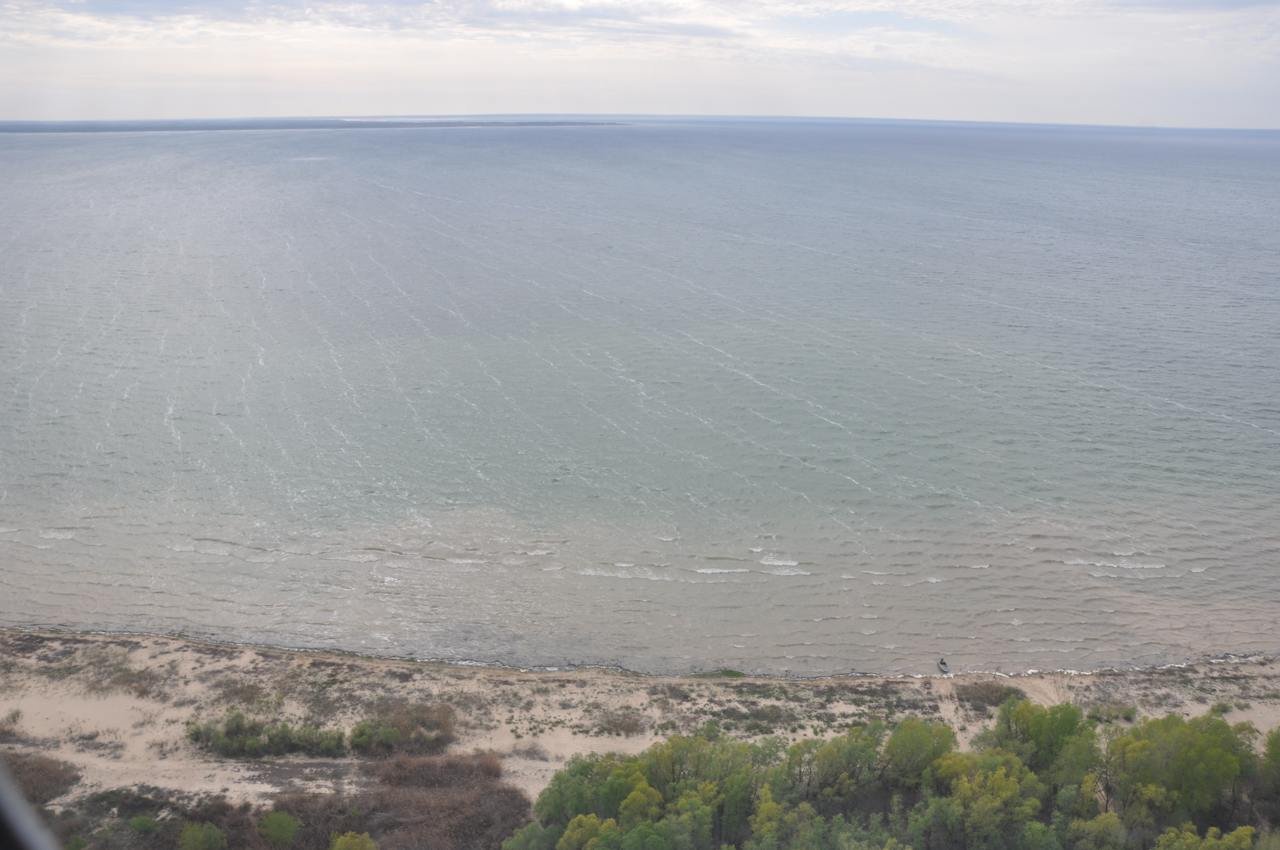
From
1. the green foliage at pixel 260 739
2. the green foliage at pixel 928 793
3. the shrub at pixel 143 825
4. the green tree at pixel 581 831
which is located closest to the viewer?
the green tree at pixel 581 831

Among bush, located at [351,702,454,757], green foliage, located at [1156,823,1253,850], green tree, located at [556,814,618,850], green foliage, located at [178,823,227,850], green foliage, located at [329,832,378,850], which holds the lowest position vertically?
bush, located at [351,702,454,757]

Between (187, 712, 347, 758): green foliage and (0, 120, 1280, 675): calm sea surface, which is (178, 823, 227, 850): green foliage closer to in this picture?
(187, 712, 347, 758): green foliage

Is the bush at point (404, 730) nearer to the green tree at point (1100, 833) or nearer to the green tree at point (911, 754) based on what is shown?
the green tree at point (911, 754)

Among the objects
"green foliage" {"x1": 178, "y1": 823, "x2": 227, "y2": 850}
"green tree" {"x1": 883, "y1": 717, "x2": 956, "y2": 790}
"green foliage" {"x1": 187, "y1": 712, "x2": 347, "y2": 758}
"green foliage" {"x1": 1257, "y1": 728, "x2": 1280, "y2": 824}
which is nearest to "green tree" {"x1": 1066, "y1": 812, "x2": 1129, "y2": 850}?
"green tree" {"x1": 883, "y1": 717, "x2": 956, "y2": 790}

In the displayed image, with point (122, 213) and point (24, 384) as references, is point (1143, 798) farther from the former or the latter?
point (122, 213)

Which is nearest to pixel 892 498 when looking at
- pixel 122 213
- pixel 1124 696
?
pixel 1124 696

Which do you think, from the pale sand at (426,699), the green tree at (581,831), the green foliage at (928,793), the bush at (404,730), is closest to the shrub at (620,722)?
the pale sand at (426,699)
